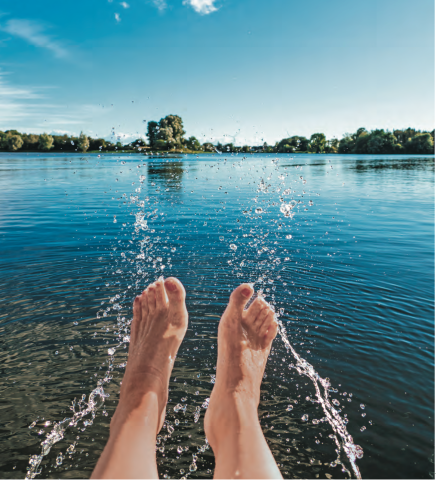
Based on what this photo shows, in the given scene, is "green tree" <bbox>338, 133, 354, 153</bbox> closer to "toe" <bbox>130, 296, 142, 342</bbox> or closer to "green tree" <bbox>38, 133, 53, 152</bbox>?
"green tree" <bbox>38, 133, 53, 152</bbox>

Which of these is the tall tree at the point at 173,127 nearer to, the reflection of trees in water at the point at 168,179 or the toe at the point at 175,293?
the reflection of trees in water at the point at 168,179

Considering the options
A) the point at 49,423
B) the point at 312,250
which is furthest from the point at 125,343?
the point at 312,250

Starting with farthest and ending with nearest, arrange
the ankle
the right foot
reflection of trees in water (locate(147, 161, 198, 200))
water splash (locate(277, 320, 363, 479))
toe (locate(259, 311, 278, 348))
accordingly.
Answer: reflection of trees in water (locate(147, 161, 198, 200)) → toe (locate(259, 311, 278, 348)) → the right foot → water splash (locate(277, 320, 363, 479)) → the ankle

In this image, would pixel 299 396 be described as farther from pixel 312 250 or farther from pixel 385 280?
pixel 312 250

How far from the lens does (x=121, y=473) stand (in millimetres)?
1812

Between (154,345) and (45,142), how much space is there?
323ft

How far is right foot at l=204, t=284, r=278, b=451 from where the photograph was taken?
2551mm

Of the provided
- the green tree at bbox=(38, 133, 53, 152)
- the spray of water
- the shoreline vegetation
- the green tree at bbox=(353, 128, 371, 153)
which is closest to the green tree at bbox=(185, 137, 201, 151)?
the shoreline vegetation

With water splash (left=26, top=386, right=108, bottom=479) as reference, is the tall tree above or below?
above

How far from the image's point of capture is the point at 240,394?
106 inches

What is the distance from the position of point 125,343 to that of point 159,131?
84450 millimetres

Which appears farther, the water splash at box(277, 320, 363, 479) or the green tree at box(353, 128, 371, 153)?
the green tree at box(353, 128, 371, 153)

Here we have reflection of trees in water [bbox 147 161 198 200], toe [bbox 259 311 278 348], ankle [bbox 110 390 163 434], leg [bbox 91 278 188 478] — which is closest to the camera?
leg [bbox 91 278 188 478]

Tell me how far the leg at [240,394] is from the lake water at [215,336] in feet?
0.72
